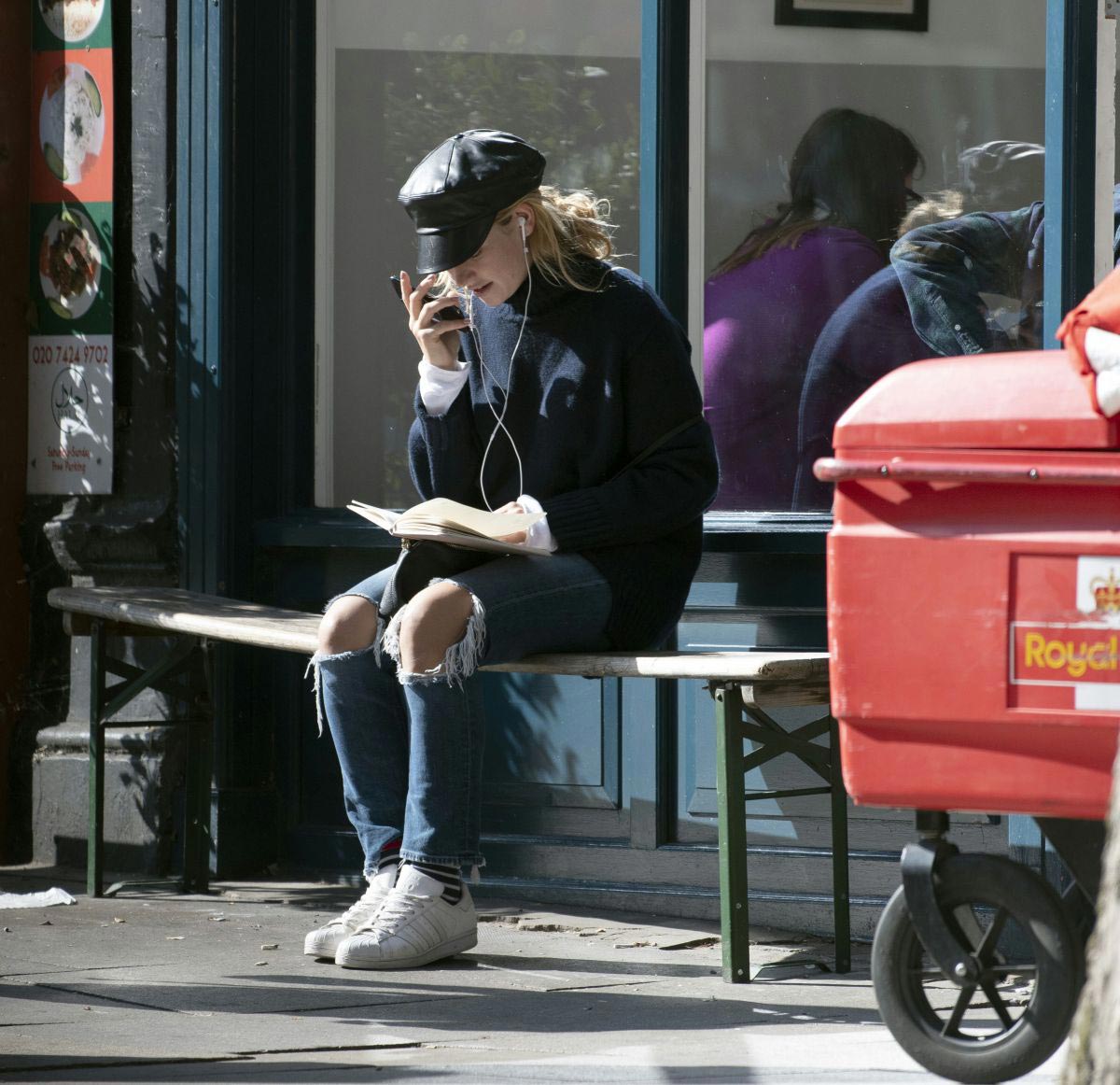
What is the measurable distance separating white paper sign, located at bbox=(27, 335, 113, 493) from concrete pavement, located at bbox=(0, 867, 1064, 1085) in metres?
1.21

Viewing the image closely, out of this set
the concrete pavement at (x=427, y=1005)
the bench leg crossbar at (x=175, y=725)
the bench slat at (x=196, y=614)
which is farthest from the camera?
the bench leg crossbar at (x=175, y=725)

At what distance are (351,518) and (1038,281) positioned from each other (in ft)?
6.20

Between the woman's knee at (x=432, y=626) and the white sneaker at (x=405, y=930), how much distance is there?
17.2 inches

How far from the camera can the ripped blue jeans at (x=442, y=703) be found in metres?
3.95

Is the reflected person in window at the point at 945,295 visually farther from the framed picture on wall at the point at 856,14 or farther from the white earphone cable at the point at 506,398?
the white earphone cable at the point at 506,398

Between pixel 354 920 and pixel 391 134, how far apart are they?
91.3 inches

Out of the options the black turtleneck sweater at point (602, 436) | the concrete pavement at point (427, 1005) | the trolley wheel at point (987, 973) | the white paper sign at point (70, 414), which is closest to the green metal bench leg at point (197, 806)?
the concrete pavement at point (427, 1005)

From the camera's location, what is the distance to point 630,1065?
3182 millimetres

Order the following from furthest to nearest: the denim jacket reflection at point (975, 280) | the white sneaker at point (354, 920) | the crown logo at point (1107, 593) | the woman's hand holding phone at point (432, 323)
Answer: the denim jacket reflection at point (975, 280), the woman's hand holding phone at point (432, 323), the white sneaker at point (354, 920), the crown logo at point (1107, 593)

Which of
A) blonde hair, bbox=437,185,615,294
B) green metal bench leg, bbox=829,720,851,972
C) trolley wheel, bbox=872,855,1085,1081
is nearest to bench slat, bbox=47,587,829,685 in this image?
green metal bench leg, bbox=829,720,851,972

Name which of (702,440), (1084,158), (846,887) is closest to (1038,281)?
(1084,158)

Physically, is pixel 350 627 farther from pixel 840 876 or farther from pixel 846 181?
pixel 846 181

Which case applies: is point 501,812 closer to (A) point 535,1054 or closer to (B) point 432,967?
(B) point 432,967

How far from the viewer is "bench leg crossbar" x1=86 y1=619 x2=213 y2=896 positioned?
5.00 meters
